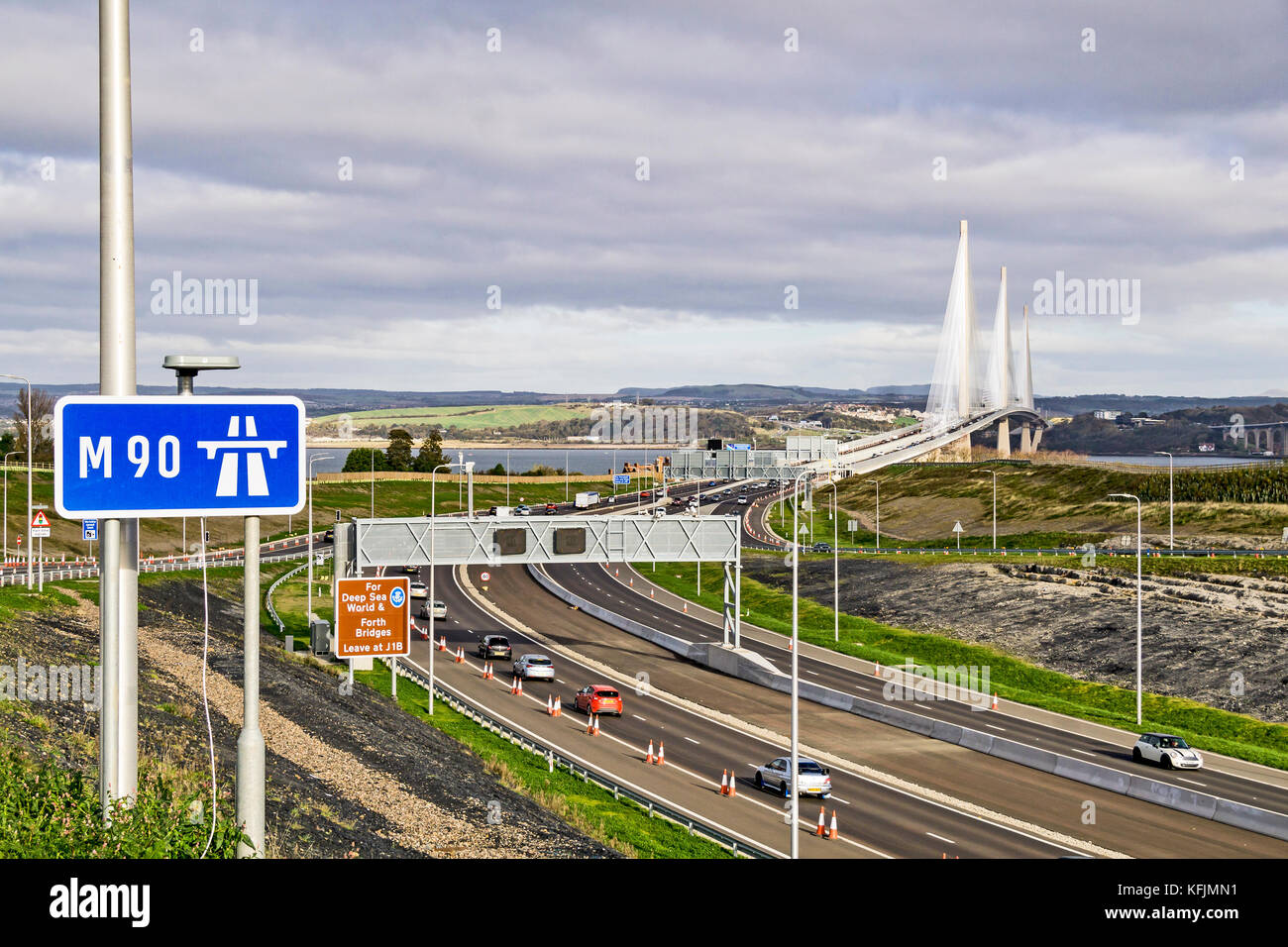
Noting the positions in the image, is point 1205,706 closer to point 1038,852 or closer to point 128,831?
point 1038,852

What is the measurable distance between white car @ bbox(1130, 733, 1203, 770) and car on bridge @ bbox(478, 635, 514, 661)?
113 feet

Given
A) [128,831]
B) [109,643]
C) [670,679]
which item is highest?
[109,643]

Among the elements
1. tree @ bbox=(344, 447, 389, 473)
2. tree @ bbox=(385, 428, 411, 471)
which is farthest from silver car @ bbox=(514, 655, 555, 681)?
tree @ bbox=(385, 428, 411, 471)

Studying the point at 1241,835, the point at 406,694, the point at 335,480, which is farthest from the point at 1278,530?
the point at 335,480

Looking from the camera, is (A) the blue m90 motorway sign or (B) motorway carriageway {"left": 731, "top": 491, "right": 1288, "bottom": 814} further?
(B) motorway carriageway {"left": 731, "top": 491, "right": 1288, "bottom": 814}

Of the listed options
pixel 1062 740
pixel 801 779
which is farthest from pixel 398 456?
pixel 801 779

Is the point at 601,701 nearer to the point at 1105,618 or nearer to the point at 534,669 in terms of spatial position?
the point at 534,669

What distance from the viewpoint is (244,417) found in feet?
25.3

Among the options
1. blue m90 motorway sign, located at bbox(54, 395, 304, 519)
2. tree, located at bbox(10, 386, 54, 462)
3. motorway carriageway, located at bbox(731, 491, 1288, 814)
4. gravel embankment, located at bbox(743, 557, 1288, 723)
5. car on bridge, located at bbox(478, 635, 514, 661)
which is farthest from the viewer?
tree, located at bbox(10, 386, 54, 462)

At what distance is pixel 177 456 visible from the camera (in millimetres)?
7414

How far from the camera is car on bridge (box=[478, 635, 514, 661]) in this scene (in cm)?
6681

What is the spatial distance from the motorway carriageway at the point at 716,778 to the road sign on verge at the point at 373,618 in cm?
576

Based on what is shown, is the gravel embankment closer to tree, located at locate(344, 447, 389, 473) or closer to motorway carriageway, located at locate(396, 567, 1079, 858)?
motorway carriageway, located at locate(396, 567, 1079, 858)
